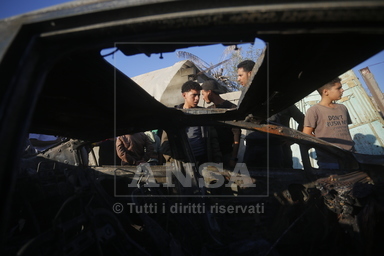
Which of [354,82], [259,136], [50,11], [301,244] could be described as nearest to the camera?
[50,11]

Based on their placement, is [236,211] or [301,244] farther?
[236,211]

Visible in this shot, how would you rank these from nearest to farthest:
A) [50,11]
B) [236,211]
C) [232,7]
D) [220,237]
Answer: [232,7] < [50,11] < [220,237] < [236,211]

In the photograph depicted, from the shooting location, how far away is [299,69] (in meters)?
1.43

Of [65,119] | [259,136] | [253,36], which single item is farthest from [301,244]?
[65,119]

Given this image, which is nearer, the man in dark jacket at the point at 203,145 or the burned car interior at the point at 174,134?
the burned car interior at the point at 174,134

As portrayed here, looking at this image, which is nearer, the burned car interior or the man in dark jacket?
the burned car interior

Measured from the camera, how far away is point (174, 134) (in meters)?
2.75

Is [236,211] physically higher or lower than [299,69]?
lower

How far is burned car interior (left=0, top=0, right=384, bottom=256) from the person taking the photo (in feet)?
3.05

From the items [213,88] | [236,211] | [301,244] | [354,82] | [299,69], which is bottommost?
[301,244]

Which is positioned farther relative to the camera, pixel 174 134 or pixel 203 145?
pixel 203 145

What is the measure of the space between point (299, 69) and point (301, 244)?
70.2 inches

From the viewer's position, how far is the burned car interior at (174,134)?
0.93 m

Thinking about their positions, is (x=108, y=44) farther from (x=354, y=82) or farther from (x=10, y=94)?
(x=354, y=82)
